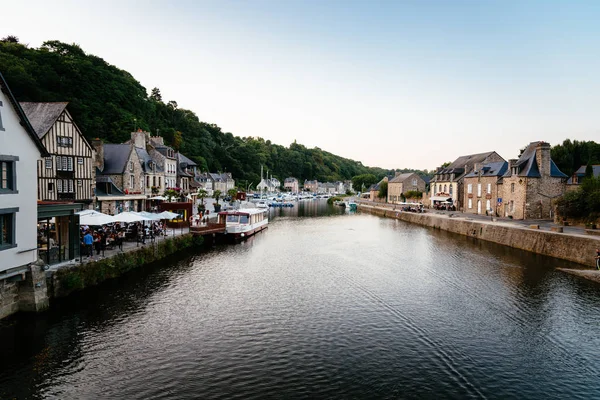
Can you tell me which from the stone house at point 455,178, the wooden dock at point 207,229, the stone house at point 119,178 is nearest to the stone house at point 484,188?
the stone house at point 455,178

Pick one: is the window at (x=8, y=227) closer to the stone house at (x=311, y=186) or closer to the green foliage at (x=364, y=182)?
the green foliage at (x=364, y=182)

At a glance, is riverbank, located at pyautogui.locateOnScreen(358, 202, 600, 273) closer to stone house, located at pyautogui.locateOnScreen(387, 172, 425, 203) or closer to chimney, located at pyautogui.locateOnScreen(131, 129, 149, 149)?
stone house, located at pyautogui.locateOnScreen(387, 172, 425, 203)

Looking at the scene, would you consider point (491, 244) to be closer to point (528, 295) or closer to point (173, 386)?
point (528, 295)

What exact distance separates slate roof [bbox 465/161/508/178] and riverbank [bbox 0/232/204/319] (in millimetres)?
41532

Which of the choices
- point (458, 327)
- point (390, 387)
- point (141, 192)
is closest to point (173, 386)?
point (390, 387)

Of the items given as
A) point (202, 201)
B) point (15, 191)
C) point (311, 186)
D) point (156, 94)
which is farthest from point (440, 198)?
point (311, 186)

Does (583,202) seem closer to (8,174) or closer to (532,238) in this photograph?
(532,238)

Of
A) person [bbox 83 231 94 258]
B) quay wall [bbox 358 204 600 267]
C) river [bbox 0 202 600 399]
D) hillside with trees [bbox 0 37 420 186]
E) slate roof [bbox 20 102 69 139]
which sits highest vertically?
hillside with trees [bbox 0 37 420 186]

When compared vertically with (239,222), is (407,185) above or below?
above

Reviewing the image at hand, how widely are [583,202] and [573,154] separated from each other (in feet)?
106

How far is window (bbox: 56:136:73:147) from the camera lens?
86.5 ft

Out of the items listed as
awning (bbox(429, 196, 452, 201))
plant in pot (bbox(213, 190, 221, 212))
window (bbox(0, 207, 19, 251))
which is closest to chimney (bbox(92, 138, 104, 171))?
plant in pot (bbox(213, 190, 221, 212))

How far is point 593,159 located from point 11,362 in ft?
221

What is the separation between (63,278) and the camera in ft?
53.4
